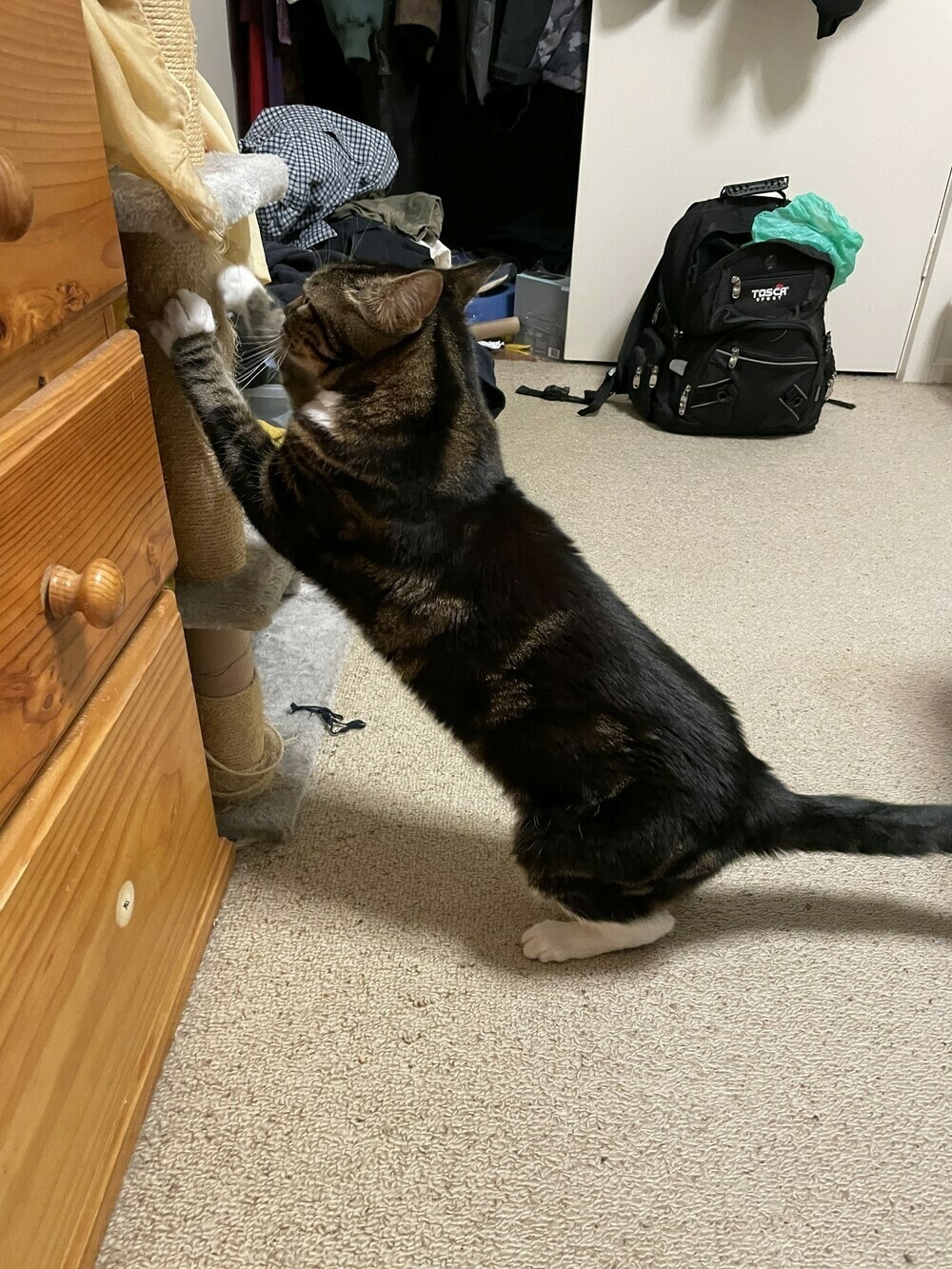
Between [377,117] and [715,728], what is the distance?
249cm

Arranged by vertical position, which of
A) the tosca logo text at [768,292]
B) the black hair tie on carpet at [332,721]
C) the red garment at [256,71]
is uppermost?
the red garment at [256,71]

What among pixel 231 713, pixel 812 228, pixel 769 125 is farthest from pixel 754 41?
pixel 231 713

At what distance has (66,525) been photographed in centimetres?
60

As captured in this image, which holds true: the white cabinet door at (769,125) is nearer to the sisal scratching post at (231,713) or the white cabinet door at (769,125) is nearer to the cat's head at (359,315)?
the cat's head at (359,315)

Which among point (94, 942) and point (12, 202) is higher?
point (12, 202)

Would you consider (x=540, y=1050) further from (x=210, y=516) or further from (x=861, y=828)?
(x=210, y=516)

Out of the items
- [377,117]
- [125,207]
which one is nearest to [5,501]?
[125,207]

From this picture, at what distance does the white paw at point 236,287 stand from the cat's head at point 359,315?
0.16 feet

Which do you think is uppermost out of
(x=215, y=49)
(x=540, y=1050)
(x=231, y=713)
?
(x=215, y=49)

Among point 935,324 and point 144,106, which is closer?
point 144,106

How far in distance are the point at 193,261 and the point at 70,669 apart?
481 millimetres

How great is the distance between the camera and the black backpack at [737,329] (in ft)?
7.34

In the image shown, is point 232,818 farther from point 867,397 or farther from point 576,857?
point 867,397

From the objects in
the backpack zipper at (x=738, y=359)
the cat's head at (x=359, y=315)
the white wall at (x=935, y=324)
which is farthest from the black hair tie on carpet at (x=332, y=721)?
the white wall at (x=935, y=324)
